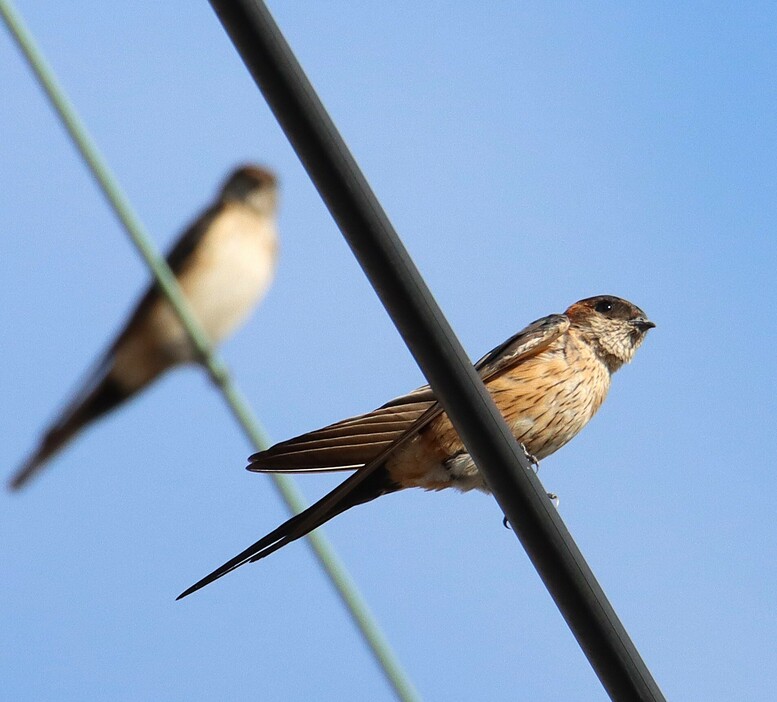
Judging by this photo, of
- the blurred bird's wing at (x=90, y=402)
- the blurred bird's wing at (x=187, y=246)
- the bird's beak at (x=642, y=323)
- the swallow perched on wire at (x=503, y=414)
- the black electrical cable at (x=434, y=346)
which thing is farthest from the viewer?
the bird's beak at (x=642, y=323)

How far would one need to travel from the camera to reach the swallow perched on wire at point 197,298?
3887 mm

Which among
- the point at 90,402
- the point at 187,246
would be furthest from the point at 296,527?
the point at 187,246

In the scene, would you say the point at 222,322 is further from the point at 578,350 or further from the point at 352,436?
the point at 578,350

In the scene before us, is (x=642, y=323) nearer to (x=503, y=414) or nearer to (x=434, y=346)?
(x=503, y=414)

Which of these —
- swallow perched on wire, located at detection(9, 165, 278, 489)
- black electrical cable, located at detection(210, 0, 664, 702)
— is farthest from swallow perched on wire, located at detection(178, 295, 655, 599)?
black electrical cable, located at detection(210, 0, 664, 702)

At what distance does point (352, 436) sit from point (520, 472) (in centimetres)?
258

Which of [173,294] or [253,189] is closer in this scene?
[173,294]

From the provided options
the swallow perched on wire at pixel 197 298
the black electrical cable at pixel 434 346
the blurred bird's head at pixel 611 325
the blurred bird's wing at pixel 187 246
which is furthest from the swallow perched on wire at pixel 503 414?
the black electrical cable at pixel 434 346

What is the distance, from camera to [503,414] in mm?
5996

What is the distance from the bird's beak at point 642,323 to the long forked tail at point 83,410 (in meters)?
3.86

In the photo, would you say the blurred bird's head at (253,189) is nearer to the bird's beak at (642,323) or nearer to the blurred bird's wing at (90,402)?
the blurred bird's wing at (90,402)

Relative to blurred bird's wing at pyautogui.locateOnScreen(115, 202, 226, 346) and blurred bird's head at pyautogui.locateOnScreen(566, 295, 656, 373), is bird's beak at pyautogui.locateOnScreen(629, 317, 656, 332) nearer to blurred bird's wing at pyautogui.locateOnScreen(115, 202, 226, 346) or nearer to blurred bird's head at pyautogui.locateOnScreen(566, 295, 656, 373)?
blurred bird's head at pyautogui.locateOnScreen(566, 295, 656, 373)

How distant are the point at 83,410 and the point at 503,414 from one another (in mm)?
2506

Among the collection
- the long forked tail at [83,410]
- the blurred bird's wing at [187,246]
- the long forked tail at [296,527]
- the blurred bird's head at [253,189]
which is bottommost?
the long forked tail at [296,527]
